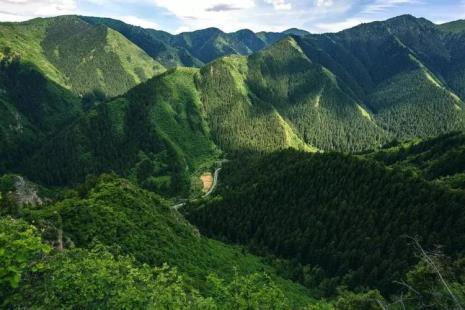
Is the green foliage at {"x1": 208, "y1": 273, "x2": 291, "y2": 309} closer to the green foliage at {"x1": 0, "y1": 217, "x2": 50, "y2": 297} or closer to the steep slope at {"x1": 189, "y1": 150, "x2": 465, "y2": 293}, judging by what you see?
the green foliage at {"x1": 0, "y1": 217, "x2": 50, "y2": 297}

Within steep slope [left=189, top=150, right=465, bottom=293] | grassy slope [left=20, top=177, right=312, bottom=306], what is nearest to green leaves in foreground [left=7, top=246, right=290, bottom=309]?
grassy slope [left=20, top=177, right=312, bottom=306]

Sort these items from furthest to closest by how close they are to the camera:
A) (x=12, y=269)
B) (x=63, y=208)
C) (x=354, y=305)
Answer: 1. (x=63, y=208)
2. (x=354, y=305)
3. (x=12, y=269)

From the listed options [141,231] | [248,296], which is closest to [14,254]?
[248,296]

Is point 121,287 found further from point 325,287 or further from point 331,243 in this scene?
point 331,243

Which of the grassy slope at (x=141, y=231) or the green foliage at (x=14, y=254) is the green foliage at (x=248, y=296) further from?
the grassy slope at (x=141, y=231)

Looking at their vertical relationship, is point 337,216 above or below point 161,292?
below

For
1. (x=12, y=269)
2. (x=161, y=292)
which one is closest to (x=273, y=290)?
(x=161, y=292)

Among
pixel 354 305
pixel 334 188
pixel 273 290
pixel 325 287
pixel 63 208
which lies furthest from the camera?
pixel 334 188
